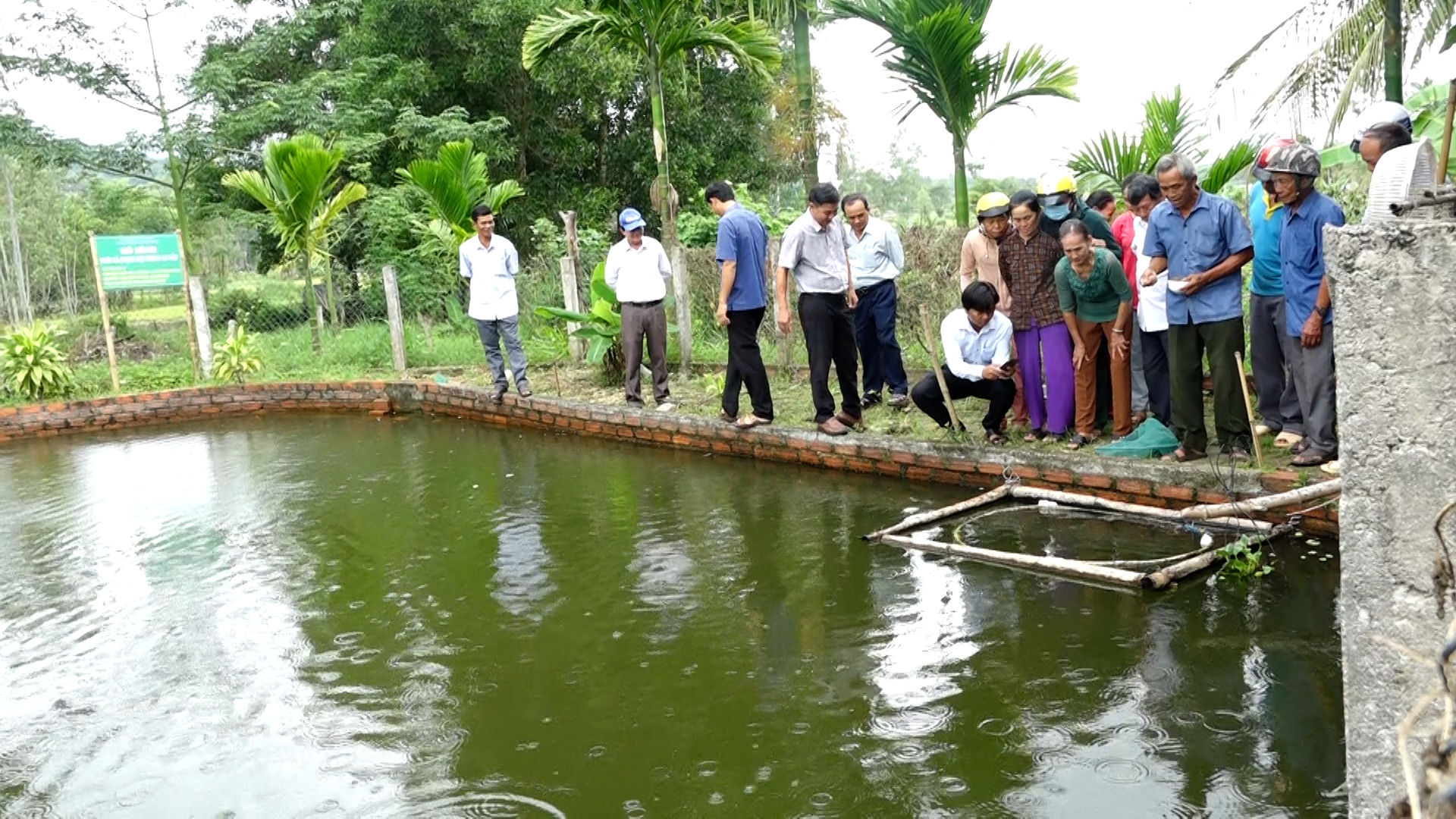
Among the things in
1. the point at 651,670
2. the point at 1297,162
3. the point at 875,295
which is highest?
the point at 1297,162

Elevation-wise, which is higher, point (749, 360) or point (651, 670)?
point (749, 360)

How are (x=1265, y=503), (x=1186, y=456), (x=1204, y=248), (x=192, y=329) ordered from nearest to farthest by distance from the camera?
(x=1265, y=503) < (x=1204, y=248) < (x=1186, y=456) < (x=192, y=329)

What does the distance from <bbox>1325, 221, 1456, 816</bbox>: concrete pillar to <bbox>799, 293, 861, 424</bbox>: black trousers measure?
5282 mm

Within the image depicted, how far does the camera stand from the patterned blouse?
6656mm

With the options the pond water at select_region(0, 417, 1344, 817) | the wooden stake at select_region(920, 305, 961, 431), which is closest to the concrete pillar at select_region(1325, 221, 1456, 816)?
the pond water at select_region(0, 417, 1344, 817)

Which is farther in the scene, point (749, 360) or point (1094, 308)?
point (749, 360)

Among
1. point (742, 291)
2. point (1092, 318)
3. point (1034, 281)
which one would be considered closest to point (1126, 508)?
point (1092, 318)

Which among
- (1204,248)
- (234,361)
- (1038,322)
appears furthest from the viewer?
(234,361)

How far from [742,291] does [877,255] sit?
94cm

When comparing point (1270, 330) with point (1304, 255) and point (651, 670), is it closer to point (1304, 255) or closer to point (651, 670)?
point (1304, 255)

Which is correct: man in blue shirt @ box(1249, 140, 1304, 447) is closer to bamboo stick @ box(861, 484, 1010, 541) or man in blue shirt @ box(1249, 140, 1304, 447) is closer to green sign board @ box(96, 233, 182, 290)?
bamboo stick @ box(861, 484, 1010, 541)

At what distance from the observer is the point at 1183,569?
186 inches

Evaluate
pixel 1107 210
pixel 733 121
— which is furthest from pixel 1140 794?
pixel 733 121

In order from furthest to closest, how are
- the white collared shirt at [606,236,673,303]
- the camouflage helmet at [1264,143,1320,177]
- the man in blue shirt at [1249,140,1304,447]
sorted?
the white collared shirt at [606,236,673,303] < the man in blue shirt at [1249,140,1304,447] < the camouflage helmet at [1264,143,1320,177]
